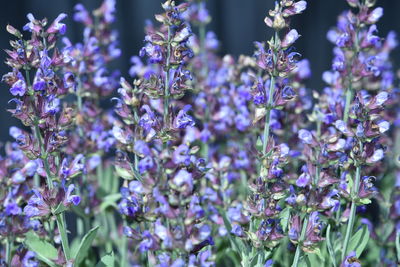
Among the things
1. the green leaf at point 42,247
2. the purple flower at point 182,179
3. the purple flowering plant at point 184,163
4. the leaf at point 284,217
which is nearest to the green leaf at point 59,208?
the purple flowering plant at point 184,163

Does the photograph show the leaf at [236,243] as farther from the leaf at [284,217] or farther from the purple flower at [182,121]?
the purple flower at [182,121]

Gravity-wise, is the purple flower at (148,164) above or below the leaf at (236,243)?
above

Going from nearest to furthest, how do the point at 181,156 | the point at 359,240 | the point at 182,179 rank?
the point at 182,179 → the point at 181,156 → the point at 359,240

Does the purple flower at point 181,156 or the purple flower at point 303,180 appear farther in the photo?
the purple flower at point 303,180

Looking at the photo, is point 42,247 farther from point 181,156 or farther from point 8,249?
point 181,156

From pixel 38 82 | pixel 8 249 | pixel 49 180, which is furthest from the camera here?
pixel 8 249

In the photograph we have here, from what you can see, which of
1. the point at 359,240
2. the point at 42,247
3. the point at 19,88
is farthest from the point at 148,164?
the point at 359,240

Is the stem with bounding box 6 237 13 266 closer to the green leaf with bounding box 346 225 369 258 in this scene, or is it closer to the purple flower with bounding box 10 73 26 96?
the purple flower with bounding box 10 73 26 96

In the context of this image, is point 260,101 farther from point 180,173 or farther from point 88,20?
point 88,20

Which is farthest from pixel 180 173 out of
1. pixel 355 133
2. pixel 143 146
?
pixel 355 133
